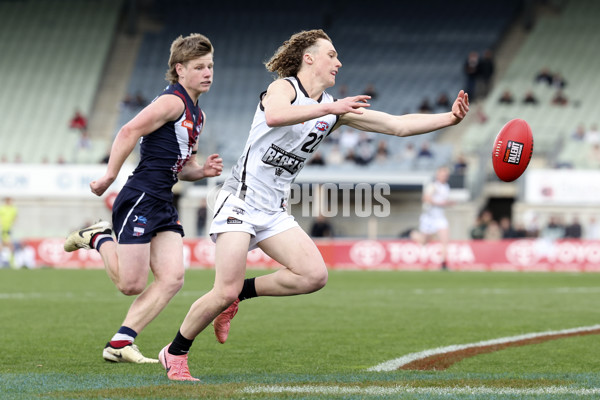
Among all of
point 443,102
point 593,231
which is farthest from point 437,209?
point 443,102

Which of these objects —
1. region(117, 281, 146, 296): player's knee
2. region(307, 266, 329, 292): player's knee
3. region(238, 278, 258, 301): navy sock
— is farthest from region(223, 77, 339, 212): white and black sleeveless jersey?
region(117, 281, 146, 296): player's knee

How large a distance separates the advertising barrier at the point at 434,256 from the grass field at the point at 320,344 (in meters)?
8.01

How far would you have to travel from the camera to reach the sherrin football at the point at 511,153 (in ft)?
21.1

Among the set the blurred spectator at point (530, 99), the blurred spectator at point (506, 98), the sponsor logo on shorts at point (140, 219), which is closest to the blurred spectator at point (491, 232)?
the blurred spectator at point (506, 98)

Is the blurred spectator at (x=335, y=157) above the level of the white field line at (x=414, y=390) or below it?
above

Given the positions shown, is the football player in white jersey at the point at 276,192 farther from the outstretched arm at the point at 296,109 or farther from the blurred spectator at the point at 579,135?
the blurred spectator at the point at 579,135

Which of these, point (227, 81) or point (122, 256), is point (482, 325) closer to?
point (122, 256)

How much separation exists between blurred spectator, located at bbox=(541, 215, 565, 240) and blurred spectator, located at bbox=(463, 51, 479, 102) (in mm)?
8230

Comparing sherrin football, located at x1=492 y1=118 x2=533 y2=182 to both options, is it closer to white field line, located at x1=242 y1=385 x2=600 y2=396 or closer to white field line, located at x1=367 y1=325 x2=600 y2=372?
white field line, located at x1=367 y1=325 x2=600 y2=372

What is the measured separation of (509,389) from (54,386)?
8.31 feet

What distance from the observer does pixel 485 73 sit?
3297 cm

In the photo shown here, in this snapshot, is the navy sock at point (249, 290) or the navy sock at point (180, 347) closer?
the navy sock at point (180, 347)

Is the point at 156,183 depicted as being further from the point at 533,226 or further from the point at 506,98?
the point at 506,98

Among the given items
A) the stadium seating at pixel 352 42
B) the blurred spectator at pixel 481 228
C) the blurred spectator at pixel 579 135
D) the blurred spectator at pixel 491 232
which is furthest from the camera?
the stadium seating at pixel 352 42
